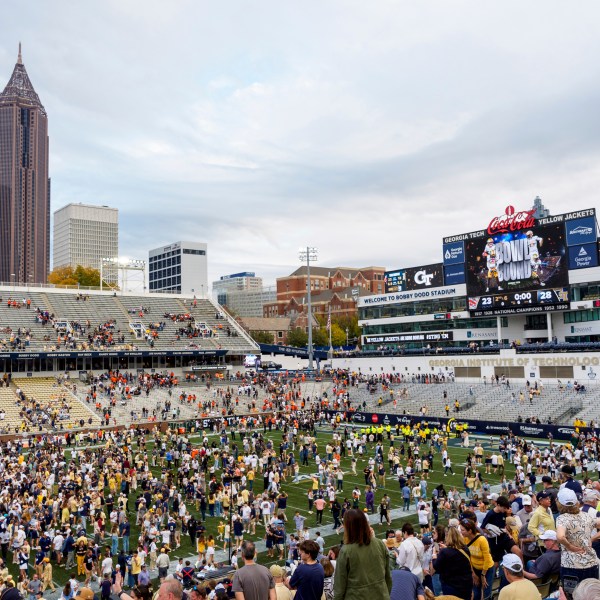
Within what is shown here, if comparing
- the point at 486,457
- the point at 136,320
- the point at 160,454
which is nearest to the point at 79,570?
the point at 160,454

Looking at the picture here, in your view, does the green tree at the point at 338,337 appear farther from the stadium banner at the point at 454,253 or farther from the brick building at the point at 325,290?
the stadium banner at the point at 454,253

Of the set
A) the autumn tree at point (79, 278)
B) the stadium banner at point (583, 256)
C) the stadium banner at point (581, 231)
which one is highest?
the autumn tree at point (79, 278)

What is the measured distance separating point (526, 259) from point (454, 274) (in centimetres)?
1002

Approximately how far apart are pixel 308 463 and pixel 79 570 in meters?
16.0

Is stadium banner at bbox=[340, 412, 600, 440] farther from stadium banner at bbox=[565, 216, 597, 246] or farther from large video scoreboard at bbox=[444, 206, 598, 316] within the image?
stadium banner at bbox=[565, 216, 597, 246]

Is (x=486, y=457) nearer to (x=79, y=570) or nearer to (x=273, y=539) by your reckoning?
(x=273, y=539)

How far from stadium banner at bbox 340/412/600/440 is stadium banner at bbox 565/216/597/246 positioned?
15.8 metres

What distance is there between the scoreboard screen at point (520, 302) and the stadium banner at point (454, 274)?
4.83m

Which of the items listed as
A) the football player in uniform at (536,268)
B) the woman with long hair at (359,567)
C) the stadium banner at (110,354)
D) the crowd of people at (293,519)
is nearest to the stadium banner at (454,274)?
the football player in uniform at (536,268)

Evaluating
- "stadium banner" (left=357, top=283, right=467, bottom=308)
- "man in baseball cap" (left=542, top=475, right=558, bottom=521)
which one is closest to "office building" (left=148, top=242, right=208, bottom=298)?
"stadium banner" (left=357, top=283, right=467, bottom=308)

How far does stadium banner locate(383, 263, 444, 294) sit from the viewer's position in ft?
→ 203

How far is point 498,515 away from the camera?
855 centimetres

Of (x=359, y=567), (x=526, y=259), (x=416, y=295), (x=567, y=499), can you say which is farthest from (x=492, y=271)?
(x=359, y=567)

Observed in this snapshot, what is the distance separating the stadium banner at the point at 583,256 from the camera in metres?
46.5
